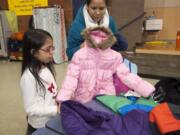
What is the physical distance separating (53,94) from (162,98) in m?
0.63

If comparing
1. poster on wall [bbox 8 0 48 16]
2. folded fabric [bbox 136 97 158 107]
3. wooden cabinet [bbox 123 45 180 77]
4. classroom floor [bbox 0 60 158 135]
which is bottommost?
classroom floor [bbox 0 60 158 135]

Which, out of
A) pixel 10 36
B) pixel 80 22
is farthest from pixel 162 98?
pixel 10 36

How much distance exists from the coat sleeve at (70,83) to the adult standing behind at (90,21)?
0.24 metres

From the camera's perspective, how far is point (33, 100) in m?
1.28

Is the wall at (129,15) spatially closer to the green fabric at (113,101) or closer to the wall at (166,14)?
the wall at (166,14)

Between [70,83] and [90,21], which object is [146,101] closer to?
[70,83]

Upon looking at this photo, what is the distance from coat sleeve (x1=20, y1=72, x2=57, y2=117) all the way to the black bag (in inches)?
24.5

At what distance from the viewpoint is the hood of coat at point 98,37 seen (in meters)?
1.38

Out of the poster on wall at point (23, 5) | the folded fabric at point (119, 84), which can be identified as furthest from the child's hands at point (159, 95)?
the poster on wall at point (23, 5)

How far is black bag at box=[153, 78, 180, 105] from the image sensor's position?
1391mm

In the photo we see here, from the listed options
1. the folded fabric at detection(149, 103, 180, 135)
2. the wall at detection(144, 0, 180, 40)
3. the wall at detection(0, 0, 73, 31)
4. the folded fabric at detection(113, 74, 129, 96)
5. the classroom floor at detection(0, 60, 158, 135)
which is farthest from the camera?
the wall at detection(0, 0, 73, 31)

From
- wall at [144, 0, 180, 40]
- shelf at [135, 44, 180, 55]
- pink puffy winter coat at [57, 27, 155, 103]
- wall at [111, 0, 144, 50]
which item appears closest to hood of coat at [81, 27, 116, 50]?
pink puffy winter coat at [57, 27, 155, 103]

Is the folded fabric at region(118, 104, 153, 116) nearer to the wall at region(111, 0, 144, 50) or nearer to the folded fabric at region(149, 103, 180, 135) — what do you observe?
the folded fabric at region(149, 103, 180, 135)

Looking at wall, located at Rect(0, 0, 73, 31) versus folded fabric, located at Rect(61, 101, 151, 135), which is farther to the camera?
wall, located at Rect(0, 0, 73, 31)
